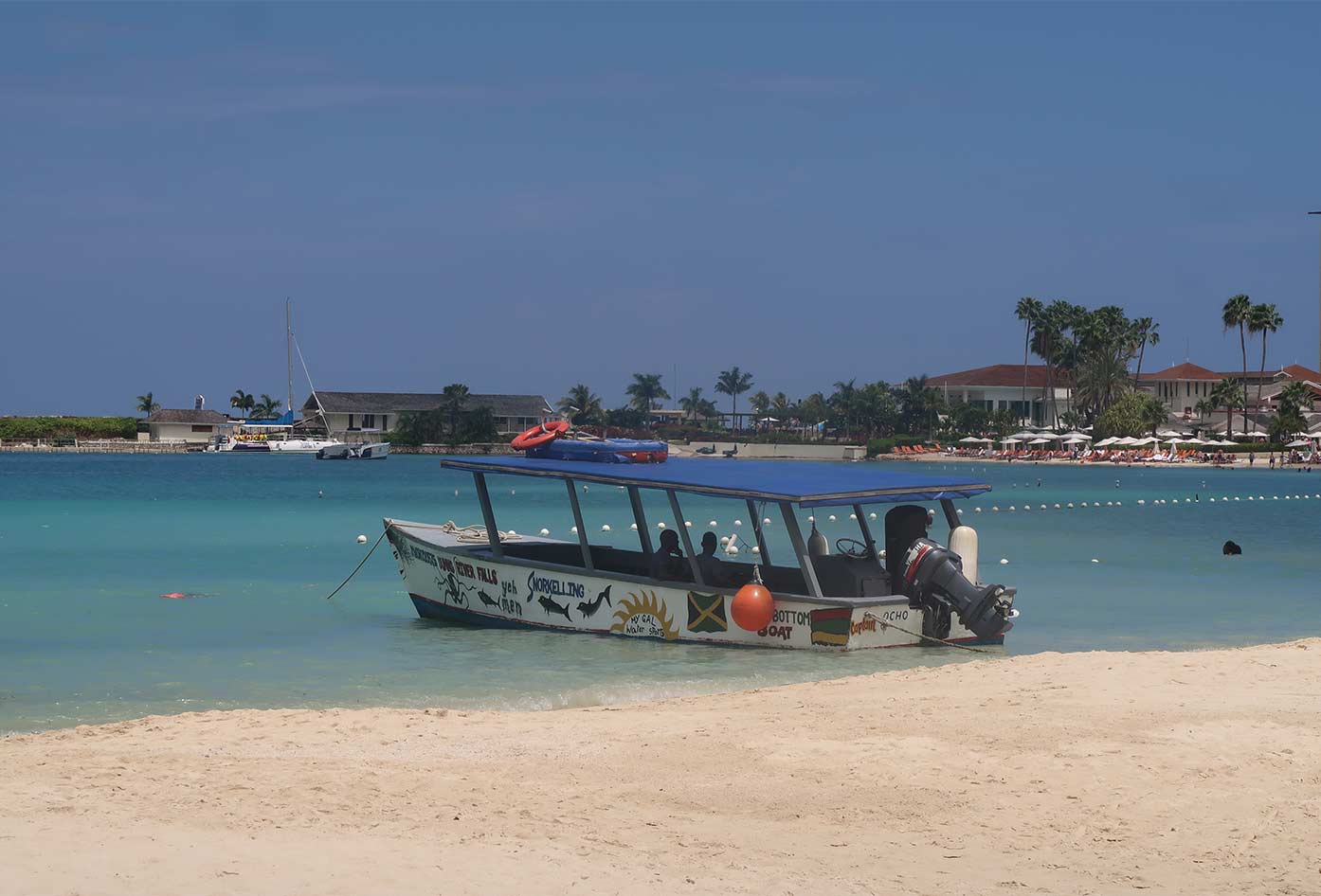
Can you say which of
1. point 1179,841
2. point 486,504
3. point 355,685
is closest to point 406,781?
point 1179,841

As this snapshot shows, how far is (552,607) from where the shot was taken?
17047mm

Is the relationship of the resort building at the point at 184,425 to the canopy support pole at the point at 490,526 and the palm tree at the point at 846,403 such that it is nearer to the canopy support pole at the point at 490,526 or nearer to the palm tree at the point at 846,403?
the palm tree at the point at 846,403

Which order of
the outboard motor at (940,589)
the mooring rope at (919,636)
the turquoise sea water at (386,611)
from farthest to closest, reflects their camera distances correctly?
the outboard motor at (940,589) < the mooring rope at (919,636) < the turquoise sea water at (386,611)

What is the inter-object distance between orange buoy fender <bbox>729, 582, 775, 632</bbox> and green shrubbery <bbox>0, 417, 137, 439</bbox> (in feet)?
531

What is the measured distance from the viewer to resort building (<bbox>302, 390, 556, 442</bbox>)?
5925 inches

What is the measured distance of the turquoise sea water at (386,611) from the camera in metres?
14.4

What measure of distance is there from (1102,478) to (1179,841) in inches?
3620

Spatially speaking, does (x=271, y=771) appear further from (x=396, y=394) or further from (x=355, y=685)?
(x=396, y=394)

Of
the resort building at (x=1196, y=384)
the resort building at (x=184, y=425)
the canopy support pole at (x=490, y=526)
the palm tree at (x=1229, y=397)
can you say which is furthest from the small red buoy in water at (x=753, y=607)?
the resort building at (x=184, y=425)

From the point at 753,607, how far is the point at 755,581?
2.10 feet

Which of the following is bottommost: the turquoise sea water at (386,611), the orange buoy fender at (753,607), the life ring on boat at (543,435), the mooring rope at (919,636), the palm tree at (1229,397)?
the turquoise sea water at (386,611)

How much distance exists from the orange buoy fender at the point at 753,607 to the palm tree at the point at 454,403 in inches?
5317

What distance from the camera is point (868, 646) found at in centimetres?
1555

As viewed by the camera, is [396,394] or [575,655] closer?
[575,655]
